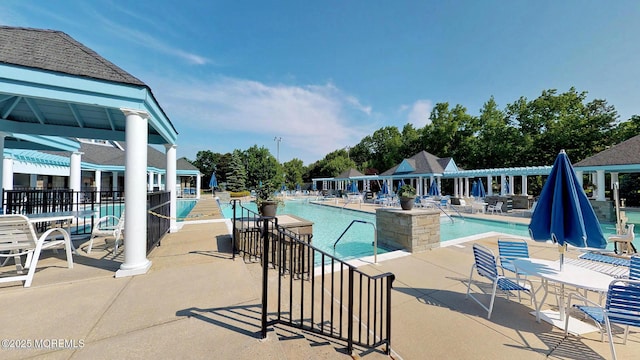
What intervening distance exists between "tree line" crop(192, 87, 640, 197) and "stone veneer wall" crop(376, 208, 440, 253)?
12.3 metres

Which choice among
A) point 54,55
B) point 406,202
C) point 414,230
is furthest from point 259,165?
point 54,55

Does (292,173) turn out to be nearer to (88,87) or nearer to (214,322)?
(88,87)

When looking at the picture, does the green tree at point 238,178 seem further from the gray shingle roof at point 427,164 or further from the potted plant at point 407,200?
the potted plant at point 407,200

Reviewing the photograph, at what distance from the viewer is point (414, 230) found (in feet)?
20.2

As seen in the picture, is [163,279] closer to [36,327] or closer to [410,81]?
[36,327]

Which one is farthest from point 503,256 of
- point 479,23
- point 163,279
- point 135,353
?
point 479,23

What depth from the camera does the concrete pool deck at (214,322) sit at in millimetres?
2230

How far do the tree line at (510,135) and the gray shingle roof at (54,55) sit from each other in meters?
13.5

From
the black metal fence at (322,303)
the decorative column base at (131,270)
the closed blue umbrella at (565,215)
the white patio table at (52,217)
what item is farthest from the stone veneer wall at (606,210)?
the white patio table at (52,217)

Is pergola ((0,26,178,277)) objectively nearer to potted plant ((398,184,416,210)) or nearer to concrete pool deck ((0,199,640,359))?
concrete pool deck ((0,199,640,359))

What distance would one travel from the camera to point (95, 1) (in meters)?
5.48

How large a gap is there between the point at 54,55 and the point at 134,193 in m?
2.66

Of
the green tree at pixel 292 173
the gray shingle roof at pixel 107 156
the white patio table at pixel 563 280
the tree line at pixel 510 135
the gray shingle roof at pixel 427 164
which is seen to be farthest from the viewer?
the green tree at pixel 292 173

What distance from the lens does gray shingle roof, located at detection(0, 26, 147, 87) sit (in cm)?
354
